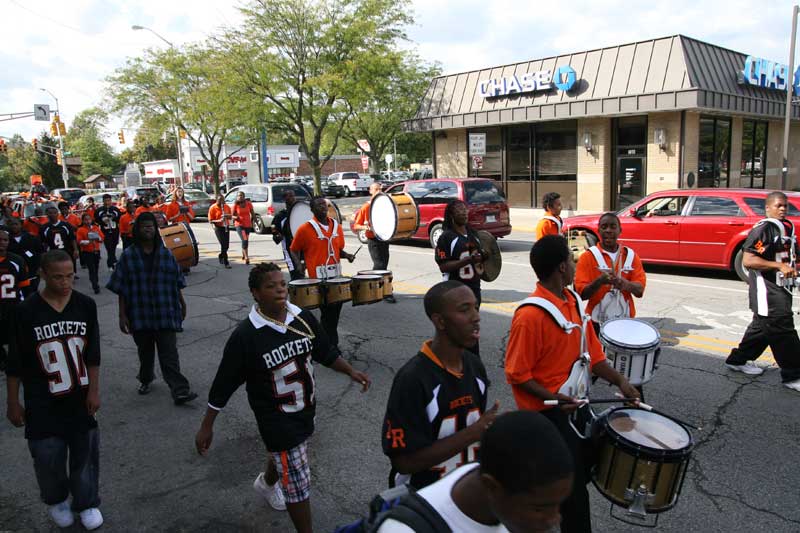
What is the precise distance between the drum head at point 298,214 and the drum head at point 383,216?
175cm

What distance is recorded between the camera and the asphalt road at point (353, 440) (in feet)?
12.8

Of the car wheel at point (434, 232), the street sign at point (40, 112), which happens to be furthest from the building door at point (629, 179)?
the street sign at point (40, 112)

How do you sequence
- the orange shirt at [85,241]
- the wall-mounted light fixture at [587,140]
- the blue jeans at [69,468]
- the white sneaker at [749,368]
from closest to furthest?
the blue jeans at [69,468]
the white sneaker at [749,368]
the orange shirt at [85,241]
the wall-mounted light fixture at [587,140]

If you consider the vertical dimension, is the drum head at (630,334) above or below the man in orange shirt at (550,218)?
below

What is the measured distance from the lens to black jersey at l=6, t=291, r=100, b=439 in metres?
3.72

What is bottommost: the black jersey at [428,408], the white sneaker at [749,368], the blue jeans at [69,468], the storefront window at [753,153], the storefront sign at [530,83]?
the white sneaker at [749,368]

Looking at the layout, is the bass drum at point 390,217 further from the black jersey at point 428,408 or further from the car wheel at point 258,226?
the car wheel at point 258,226

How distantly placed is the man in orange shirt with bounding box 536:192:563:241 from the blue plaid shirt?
4357mm

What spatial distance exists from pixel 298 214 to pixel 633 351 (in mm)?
5629

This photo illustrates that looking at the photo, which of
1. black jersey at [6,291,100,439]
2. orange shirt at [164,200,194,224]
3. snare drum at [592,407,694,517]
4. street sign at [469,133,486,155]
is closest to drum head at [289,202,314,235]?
black jersey at [6,291,100,439]

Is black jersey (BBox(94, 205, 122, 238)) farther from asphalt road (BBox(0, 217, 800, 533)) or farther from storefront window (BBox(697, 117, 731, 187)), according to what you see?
storefront window (BBox(697, 117, 731, 187))

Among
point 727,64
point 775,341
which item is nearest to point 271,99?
point 727,64

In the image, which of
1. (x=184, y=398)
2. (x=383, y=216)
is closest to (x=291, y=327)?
(x=184, y=398)

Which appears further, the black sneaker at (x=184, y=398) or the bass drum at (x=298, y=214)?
the bass drum at (x=298, y=214)
